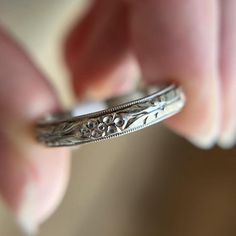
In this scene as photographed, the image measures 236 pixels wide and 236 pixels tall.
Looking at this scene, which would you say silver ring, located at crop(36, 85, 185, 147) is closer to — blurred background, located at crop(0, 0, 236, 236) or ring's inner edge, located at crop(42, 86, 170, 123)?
ring's inner edge, located at crop(42, 86, 170, 123)

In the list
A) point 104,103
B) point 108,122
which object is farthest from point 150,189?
point 108,122

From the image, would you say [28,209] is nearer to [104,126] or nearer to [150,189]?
[104,126]

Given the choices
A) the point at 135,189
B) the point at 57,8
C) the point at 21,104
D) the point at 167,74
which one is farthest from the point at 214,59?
the point at 135,189

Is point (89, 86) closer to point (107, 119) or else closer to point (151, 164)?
point (107, 119)

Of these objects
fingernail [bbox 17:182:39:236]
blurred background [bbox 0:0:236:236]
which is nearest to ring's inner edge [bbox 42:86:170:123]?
fingernail [bbox 17:182:39:236]

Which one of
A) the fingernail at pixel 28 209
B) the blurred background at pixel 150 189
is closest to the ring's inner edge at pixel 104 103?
the fingernail at pixel 28 209

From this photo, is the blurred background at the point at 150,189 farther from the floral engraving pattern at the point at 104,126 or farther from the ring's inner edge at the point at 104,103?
the floral engraving pattern at the point at 104,126
